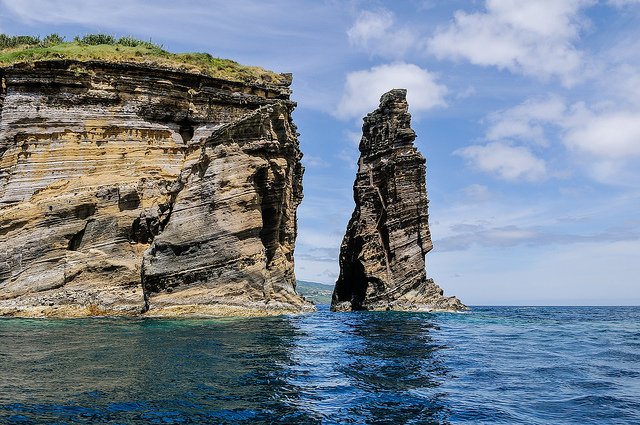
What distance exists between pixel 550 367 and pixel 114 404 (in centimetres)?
1329

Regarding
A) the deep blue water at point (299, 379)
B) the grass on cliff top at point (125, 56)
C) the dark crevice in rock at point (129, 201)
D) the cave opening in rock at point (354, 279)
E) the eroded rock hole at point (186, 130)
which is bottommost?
the deep blue water at point (299, 379)

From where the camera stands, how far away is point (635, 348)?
24.0 meters

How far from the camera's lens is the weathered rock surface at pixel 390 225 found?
2388 inches

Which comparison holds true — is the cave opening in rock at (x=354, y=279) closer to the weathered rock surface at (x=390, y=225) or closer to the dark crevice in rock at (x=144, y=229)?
the weathered rock surface at (x=390, y=225)

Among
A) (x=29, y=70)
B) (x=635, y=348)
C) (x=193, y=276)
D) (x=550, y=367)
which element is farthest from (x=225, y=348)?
(x=29, y=70)

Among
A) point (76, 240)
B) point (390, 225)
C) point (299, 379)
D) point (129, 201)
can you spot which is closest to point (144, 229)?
point (129, 201)

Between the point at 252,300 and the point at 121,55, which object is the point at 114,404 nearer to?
the point at 252,300

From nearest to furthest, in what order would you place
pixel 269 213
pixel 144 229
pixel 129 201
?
1. pixel 144 229
2. pixel 129 201
3. pixel 269 213

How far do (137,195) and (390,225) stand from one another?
32.6m

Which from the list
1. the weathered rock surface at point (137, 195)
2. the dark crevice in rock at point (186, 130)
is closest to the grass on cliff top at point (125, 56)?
the weathered rock surface at point (137, 195)

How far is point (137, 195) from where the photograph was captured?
38.6 metres

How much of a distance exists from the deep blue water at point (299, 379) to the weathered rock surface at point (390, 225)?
116ft

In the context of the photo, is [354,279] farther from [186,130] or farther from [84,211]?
[84,211]

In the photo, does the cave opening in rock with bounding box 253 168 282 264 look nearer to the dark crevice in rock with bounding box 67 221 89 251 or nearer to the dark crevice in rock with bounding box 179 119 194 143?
the dark crevice in rock with bounding box 179 119 194 143
